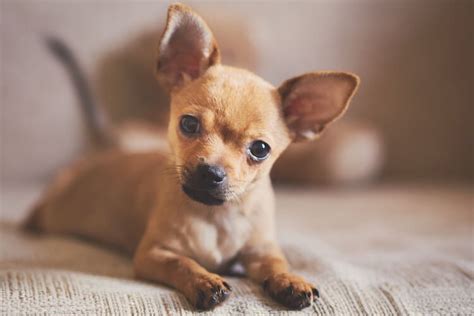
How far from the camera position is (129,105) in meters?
3.21

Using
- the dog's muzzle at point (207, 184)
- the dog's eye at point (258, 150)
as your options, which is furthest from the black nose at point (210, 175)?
the dog's eye at point (258, 150)

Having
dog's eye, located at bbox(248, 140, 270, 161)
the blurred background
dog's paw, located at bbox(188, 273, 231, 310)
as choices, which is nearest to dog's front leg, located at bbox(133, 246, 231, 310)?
dog's paw, located at bbox(188, 273, 231, 310)

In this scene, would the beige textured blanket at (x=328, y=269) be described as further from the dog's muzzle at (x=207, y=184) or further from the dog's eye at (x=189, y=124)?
the dog's eye at (x=189, y=124)

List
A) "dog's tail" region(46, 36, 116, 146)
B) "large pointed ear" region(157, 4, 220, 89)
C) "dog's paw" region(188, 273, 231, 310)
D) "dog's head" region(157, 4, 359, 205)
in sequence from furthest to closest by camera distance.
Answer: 1. "dog's tail" region(46, 36, 116, 146)
2. "large pointed ear" region(157, 4, 220, 89)
3. "dog's head" region(157, 4, 359, 205)
4. "dog's paw" region(188, 273, 231, 310)

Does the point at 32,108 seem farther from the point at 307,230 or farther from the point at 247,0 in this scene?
the point at 307,230

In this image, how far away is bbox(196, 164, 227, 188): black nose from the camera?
1317 millimetres

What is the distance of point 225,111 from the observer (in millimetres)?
1396

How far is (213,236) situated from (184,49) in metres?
0.54

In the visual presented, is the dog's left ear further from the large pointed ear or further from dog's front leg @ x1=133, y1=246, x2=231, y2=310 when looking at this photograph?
dog's front leg @ x1=133, y1=246, x2=231, y2=310

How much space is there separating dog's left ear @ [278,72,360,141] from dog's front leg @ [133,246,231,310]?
1.67 ft

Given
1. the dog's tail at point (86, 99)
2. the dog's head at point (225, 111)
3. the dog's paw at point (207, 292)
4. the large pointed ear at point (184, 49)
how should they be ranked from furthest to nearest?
the dog's tail at point (86, 99)
the large pointed ear at point (184, 49)
the dog's head at point (225, 111)
the dog's paw at point (207, 292)

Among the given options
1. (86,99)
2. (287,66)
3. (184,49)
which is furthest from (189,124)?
(287,66)

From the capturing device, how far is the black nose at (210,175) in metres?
1.32

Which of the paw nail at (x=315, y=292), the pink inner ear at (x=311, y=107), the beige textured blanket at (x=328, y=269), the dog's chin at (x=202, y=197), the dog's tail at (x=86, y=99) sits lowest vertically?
the dog's tail at (x=86, y=99)
